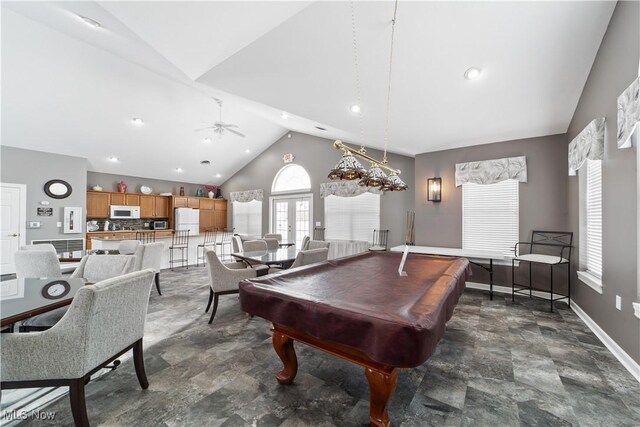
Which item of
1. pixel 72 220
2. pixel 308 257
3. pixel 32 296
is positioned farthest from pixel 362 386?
pixel 72 220

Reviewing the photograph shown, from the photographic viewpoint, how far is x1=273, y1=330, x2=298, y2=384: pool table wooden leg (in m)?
1.94

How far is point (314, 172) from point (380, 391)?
599 cm

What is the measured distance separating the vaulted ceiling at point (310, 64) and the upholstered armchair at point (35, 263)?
2682 mm

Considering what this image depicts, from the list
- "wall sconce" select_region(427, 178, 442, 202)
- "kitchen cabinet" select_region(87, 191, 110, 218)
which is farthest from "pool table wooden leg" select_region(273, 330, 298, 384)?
"kitchen cabinet" select_region(87, 191, 110, 218)

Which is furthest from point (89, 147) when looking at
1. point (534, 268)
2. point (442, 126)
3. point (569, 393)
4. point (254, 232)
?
point (534, 268)

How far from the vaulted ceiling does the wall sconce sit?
2.11ft

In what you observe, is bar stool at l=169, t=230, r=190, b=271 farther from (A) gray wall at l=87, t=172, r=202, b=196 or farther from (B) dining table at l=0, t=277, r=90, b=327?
(B) dining table at l=0, t=277, r=90, b=327

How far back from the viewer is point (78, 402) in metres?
1.46

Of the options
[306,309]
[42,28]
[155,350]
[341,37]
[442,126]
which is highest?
[42,28]

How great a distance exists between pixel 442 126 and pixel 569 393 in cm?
349

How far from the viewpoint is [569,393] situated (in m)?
1.90

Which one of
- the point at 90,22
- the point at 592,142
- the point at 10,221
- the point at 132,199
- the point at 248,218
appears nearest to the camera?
the point at 592,142

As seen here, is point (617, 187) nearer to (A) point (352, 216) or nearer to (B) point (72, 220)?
(A) point (352, 216)

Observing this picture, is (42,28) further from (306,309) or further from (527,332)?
(527,332)
